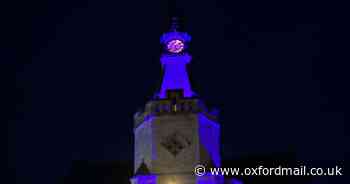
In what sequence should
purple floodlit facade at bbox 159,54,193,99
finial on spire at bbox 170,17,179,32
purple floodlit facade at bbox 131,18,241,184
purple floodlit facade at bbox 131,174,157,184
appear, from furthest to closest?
1. finial on spire at bbox 170,17,179,32
2. purple floodlit facade at bbox 159,54,193,99
3. purple floodlit facade at bbox 131,18,241,184
4. purple floodlit facade at bbox 131,174,157,184

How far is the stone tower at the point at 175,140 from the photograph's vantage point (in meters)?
49.1

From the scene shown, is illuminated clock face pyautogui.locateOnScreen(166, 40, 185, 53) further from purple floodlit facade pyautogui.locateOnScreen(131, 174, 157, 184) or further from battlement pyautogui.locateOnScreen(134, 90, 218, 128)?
purple floodlit facade pyautogui.locateOnScreen(131, 174, 157, 184)

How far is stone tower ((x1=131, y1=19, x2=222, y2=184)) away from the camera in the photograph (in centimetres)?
4912

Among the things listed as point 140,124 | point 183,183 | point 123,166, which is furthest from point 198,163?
point 123,166

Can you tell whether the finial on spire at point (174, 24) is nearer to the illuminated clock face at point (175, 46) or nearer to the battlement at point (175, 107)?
the illuminated clock face at point (175, 46)

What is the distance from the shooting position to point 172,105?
165 feet

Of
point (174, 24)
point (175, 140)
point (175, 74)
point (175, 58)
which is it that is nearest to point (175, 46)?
point (175, 58)

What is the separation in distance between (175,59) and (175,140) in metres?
7.07

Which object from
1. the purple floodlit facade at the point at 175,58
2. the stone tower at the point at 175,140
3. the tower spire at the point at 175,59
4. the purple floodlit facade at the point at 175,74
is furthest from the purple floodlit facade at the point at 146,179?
the purple floodlit facade at the point at 175,58

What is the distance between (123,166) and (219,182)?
1238 centimetres

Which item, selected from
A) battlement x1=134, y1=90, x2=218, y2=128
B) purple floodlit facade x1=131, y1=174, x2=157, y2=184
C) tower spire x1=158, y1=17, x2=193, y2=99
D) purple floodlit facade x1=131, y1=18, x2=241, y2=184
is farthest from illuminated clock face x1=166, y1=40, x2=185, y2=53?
purple floodlit facade x1=131, y1=174, x2=157, y2=184

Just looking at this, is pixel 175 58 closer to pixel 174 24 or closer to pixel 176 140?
pixel 174 24

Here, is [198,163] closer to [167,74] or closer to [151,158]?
[151,158]

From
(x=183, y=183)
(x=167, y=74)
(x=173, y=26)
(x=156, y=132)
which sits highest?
(x=173, y=26)
